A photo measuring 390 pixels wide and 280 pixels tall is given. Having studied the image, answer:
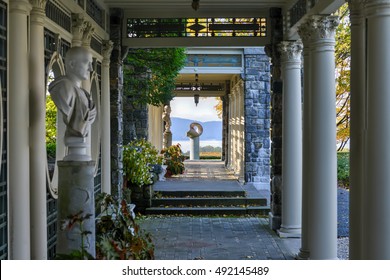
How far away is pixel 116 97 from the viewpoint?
11203mm

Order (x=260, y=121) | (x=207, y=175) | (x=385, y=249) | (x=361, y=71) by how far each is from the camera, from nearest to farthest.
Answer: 1. (x=385, y=249)
2. (x=361, y=71)
3. (x=260, y=121)
4. (x=207, y=175)

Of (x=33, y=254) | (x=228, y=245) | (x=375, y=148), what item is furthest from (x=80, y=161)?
(x=228, y=245)

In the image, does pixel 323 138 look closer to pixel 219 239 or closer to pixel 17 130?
pixel 219 239

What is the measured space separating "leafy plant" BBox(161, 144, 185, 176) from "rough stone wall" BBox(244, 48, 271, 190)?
132 inches

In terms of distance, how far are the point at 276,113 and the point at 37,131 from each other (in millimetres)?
5581

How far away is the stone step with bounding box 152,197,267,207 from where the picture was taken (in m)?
13.6

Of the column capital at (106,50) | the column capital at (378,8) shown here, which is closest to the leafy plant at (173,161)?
the column capital at (106,50)

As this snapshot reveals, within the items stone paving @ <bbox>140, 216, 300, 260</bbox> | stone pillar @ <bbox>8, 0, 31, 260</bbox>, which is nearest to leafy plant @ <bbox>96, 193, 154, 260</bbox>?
stone pillar @ <bbox>8, 0, 31, 260</bbox>

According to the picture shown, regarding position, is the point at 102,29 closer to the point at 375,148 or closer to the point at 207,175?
the point at 375,148

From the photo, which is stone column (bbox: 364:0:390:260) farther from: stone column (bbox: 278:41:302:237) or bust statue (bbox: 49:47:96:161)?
stone column (bbox: 278:41:302:237)

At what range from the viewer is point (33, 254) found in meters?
6.02

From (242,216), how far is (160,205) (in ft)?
6.25

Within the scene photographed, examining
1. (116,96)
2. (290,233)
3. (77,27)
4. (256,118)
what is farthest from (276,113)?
(256,118)

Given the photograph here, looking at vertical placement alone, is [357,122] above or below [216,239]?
above
